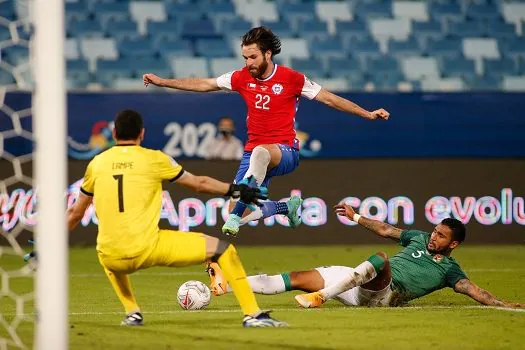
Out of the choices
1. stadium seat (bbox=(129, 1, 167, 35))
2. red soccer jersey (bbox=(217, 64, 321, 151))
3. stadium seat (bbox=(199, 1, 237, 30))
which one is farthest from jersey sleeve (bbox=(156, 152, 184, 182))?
stadium seat (bbox=(199, 1, 237, 30))

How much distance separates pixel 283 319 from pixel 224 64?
398 inches

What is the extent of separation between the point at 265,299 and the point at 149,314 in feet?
5.28

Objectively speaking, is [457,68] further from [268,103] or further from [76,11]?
[268,103]

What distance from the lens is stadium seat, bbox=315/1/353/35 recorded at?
19328mm

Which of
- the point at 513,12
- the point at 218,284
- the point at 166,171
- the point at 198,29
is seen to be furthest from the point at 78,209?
the point at 513,12

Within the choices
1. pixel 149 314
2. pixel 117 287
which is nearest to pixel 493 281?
pixel 149 314

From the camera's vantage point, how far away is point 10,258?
13938mm

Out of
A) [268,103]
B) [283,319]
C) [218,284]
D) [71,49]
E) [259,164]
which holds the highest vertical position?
[71,49]

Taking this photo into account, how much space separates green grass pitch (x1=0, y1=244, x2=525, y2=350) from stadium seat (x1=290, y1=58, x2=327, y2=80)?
22.0ft

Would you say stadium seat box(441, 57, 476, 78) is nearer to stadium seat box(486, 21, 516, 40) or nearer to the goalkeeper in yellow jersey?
stadium seat box(486, 21, 516, 40)

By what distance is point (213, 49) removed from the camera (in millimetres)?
18141

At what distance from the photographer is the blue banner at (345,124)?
15727 mm

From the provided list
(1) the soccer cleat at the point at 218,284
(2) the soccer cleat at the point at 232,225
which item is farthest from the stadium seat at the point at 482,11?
(1) the soccer cleat at the point at 218,284

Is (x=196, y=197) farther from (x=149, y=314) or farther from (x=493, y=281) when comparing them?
(x=149, y=314)
